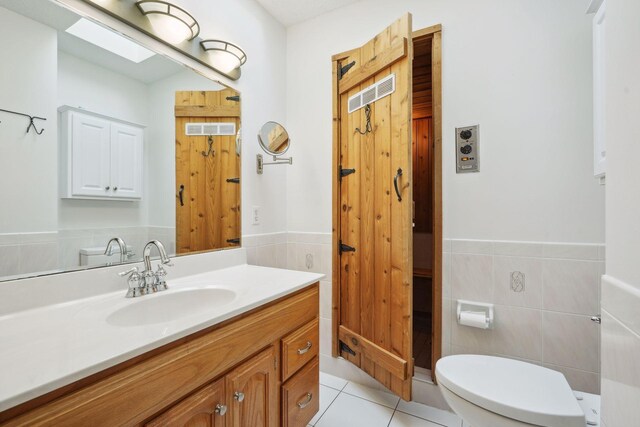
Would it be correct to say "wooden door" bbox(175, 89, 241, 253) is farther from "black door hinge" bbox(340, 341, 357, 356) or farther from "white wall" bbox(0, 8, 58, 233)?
"black door hinge" bbox(340, 341, 357, 356)

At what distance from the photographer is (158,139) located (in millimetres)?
1336

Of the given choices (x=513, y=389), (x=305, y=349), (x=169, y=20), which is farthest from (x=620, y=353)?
(x=169, y=20)

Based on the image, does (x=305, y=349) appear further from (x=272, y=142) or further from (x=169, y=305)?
(x=272, y=142)

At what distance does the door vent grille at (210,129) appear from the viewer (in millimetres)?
1495

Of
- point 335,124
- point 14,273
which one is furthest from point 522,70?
point 14,273

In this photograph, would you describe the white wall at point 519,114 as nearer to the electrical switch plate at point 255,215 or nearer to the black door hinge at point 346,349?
the black door hinge at point 346,349

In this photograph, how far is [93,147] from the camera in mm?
1108

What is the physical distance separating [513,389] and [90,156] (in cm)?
189

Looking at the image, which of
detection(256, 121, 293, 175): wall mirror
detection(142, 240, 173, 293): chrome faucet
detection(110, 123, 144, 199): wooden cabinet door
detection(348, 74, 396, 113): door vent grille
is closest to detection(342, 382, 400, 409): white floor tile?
detection(142, 240, 173, 293): chrome faucet

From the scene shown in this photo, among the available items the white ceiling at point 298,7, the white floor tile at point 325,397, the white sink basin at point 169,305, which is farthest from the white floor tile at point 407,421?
the white ceiling at point 298,7

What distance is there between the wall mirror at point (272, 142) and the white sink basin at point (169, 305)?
891mm

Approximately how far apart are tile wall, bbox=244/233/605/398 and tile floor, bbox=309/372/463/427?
9cm

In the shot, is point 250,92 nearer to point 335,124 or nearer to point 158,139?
point 335,124

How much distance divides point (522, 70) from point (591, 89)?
32cm
